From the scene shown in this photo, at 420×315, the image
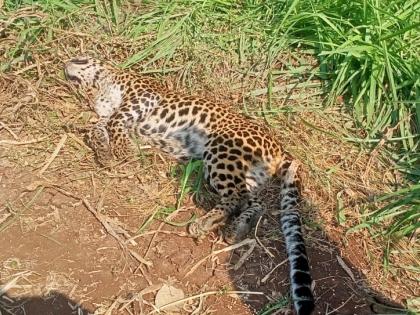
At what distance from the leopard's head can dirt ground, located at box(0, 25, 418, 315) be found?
0.33m

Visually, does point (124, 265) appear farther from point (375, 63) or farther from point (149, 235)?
point (375, 63)

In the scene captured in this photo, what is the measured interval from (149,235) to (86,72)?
7.05 ft

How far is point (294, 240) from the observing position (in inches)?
190

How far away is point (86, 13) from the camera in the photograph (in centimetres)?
697

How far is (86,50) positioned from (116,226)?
2.43 m

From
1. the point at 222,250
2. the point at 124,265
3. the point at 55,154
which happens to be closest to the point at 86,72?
the point at 55,154

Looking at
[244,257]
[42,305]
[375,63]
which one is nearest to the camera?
[42,305]

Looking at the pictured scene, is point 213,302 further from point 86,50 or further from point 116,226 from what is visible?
point 86,50

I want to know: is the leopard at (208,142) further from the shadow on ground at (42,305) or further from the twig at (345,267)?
the shadow on ground at (42,305)

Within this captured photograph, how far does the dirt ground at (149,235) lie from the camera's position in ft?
15.0

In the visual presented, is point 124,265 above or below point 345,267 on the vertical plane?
above

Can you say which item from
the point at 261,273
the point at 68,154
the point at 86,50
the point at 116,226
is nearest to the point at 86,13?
the point at 86,50

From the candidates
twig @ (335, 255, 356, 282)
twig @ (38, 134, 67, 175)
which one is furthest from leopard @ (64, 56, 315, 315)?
twig @ (335, 255, 356, 282)

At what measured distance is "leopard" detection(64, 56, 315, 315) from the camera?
507 centimetres
